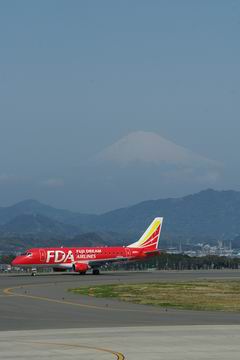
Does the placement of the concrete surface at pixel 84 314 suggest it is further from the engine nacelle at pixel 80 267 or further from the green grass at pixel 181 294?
the engine nacelle at pixel 80 267

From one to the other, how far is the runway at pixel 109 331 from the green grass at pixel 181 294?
2858 mm

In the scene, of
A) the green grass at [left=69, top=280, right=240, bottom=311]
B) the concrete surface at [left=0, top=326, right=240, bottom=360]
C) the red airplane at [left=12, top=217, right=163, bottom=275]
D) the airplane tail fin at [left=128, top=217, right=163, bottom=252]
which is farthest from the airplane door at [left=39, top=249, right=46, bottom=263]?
the concrete surface at [left=0, top=326, right=240, bottom=360]

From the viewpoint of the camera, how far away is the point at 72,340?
3534 cm

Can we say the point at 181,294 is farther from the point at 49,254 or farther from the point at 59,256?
the point at 59,256

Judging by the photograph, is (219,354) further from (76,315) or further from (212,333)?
(76,315)

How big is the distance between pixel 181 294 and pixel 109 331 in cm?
2790

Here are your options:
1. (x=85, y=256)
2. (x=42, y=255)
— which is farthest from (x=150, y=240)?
(x=42, y=255)

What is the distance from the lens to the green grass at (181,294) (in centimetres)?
5612

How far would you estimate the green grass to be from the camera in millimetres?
56125

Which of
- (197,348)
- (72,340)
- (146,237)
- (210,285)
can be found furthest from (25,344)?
(146,237)

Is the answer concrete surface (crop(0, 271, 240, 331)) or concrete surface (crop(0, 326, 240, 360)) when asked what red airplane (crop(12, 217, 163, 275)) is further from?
concrete surface (crop(0, 326, 240, 360))

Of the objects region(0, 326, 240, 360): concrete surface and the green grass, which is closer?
region(0, 326, 240, 360): concrete surface

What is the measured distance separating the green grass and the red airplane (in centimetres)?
3341

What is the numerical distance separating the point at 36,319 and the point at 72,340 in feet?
35.9
